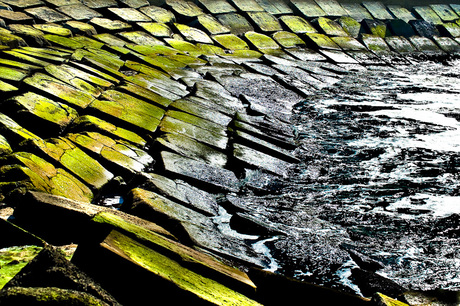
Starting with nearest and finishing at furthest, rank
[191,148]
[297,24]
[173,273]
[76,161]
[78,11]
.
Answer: [173,273], [76,161], [191,148], [78,11], [297,24]

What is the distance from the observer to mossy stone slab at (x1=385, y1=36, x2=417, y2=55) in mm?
12469

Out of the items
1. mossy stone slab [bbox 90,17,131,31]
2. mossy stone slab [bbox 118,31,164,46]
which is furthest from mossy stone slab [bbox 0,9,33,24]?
mossy stone slab [bbox 118,31,164,46]

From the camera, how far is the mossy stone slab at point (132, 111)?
5.15 m

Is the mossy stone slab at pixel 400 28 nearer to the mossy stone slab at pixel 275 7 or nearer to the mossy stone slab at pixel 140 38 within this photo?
the mossy stone slab at pixel 275 7

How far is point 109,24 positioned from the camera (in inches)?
364

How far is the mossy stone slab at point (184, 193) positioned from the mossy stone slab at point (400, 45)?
9.69 metres

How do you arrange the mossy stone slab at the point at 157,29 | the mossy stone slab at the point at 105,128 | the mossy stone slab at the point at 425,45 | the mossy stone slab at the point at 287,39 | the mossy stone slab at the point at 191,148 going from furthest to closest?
the mossy stone slab at the point at 425,45
the mossy stone slab at the point at 287,39
the mossy stone slab at the point at 157,29
the mossy stone slab at the point at 191,148
the mossy stone slab at the point at 105,128

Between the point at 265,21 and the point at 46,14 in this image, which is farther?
the point at 265,21

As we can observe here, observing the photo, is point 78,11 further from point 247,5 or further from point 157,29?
point 247,5

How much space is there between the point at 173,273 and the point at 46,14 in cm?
768

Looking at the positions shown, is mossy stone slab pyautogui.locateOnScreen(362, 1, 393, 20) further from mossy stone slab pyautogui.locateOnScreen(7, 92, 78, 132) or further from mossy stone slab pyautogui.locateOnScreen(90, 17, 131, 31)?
mossy stone slab pyautogui.locateOnScreen(7, 92, 78, 132)

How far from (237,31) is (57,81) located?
20.6 feet

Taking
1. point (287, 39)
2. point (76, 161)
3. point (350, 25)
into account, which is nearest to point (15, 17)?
point (76, 161)

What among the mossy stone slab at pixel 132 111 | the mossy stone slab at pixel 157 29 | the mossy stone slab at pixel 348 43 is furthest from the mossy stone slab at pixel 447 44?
the mossy stone slab at pixel 132 111
